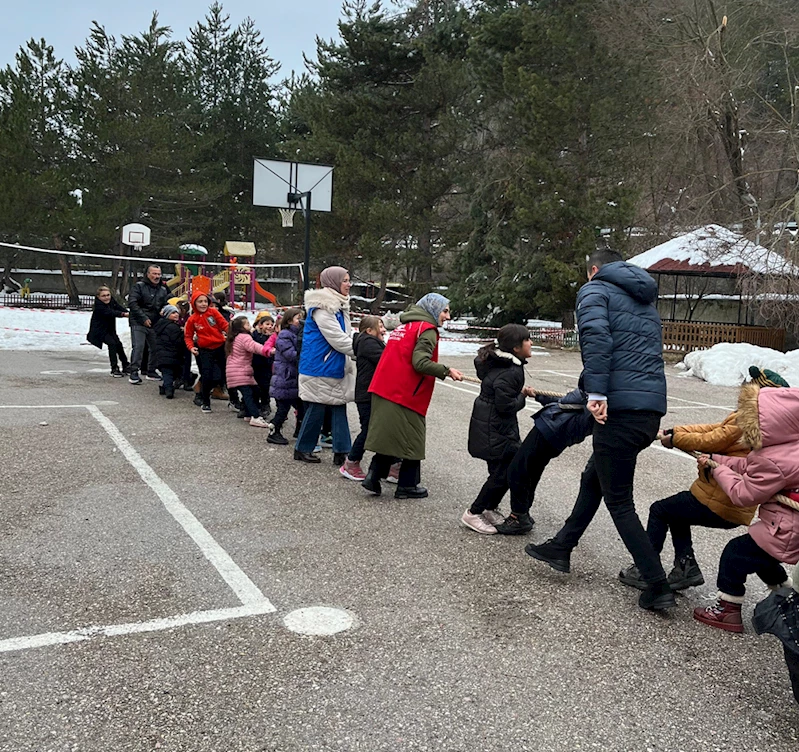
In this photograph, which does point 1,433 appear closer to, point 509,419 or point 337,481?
point 337,481

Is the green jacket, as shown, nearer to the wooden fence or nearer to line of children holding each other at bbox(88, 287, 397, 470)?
line of children holding each other at bbox(88, 287, 397, 470)

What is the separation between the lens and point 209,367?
8.95 m

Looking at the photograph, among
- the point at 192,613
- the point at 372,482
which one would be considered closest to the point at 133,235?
the point at 372,482

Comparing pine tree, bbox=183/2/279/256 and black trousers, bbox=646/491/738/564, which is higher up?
pine tree, bbox=183/2/279/256

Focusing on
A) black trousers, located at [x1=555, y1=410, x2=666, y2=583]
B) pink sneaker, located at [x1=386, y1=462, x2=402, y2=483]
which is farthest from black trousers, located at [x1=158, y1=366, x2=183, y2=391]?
black trousers, located at [x1=555, y1=410, x2=666, y2=583]

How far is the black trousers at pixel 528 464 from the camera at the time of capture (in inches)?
178

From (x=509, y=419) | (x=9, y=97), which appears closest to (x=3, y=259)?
(x=9, y=97)

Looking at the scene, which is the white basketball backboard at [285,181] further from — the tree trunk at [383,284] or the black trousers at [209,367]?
the tree trunk at [383,284]

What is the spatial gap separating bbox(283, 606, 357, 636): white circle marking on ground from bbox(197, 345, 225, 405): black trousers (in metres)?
5.70

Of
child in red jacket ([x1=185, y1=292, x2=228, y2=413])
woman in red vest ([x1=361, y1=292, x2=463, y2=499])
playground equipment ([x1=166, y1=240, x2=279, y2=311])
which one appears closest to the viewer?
woman in red vest ([x1=361, y1=292, x2=463, y2=499])

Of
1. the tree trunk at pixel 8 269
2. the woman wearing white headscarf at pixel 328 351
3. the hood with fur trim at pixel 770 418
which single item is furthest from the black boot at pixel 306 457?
the tree trunk at pixel 8 269

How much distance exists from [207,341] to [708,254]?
48.4 ft

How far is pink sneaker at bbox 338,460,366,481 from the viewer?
243 inches

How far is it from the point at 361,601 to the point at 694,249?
18.3 m
